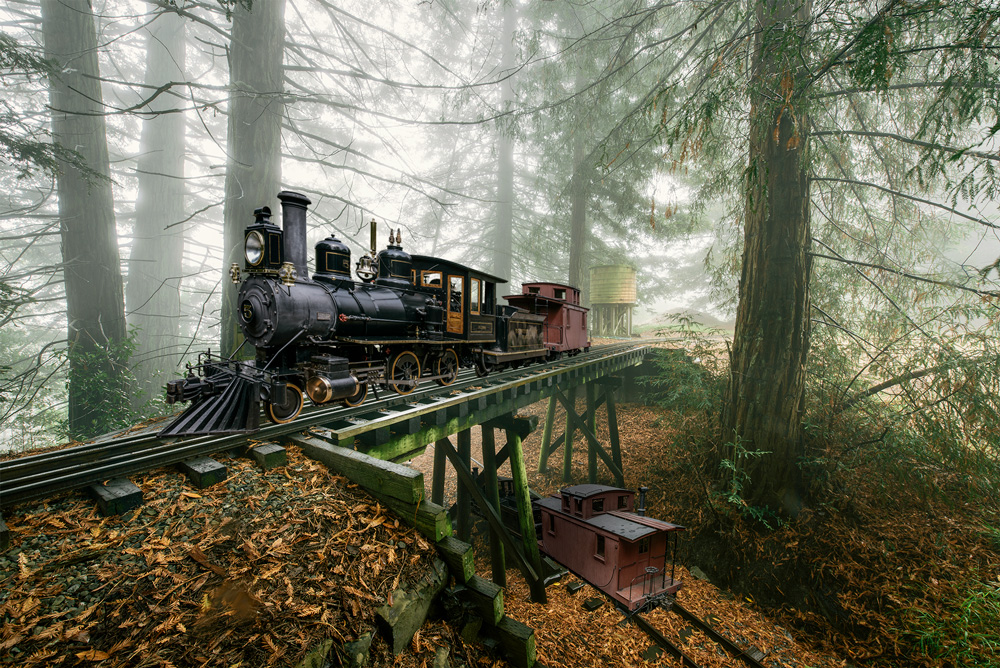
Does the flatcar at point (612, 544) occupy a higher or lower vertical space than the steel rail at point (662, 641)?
higher

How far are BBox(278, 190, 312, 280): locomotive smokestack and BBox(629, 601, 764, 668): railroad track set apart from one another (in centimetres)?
822

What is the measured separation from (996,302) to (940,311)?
88 cm

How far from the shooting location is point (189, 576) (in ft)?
7.55

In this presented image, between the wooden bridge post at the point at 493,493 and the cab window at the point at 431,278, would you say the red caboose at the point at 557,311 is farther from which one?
the wooden bridge post at the point at 493,493

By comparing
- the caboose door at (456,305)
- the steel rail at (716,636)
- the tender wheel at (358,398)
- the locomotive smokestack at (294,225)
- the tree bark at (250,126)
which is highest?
the tree bark at (250,126)

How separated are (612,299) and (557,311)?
9082 millimetres

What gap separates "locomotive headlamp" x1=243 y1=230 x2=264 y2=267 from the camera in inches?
189

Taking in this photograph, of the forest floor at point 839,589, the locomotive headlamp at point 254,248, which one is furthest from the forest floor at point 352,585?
the locomotive headlamp at point 254,248

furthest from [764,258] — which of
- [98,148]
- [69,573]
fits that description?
[98,148]

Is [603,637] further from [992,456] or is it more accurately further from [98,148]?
[98,148]

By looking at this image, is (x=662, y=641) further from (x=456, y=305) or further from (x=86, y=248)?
(x=86, y=248)

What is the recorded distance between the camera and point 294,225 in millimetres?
5062

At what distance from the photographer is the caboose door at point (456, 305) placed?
7059 millimetres

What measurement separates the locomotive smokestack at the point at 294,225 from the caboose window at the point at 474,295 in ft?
9.96
